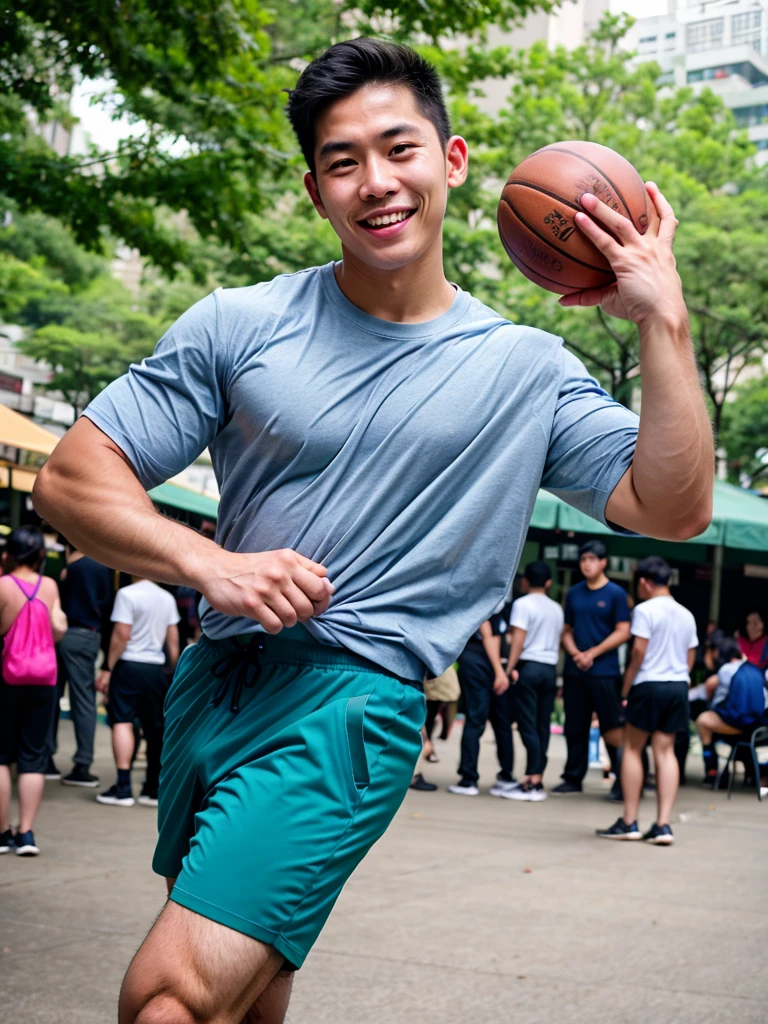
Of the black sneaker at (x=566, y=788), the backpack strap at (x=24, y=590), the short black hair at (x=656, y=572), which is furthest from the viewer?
the black sneaker at (x=566, y=788)

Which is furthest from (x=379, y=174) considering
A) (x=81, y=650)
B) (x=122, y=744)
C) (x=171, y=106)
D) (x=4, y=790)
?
(x=171, y=106)

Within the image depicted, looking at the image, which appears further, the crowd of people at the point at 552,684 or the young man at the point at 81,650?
the crowd of people at the point at 552,684

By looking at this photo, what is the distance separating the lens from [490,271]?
5038 cm

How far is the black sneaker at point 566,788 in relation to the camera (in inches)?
486

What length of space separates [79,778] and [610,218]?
9326mm

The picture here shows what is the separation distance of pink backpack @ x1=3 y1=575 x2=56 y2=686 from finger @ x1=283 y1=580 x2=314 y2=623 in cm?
582

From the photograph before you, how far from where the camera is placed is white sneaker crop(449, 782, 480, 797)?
1181 cm

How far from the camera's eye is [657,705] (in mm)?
9742

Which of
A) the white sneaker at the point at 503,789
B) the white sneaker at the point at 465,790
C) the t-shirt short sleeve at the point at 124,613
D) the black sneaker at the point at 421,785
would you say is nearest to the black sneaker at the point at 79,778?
the t-shirt short sleeve at the point at 124,613

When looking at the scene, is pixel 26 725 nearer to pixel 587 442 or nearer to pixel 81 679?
pixel 81 679

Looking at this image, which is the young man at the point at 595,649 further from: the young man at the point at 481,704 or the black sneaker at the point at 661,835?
the black sneaker at the point at 661,835

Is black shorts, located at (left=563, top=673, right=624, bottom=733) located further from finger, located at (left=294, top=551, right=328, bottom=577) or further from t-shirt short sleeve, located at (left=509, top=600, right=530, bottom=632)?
finger, located at (left=294, top=551, right=328, bottom=577)

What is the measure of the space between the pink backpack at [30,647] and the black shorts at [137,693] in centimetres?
184

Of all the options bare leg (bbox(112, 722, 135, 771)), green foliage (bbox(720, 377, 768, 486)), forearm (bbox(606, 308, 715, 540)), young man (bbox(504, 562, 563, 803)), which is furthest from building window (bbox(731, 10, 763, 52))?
forearm (bbox(606, 308, 715, 540))
